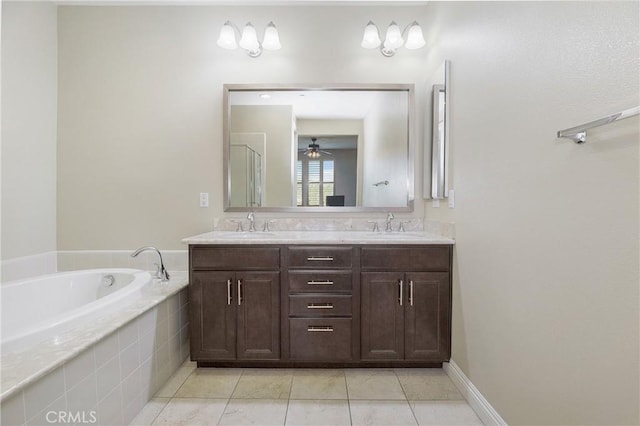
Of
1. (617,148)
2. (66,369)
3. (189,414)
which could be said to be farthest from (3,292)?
(617,148)

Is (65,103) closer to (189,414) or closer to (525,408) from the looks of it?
(189,414)

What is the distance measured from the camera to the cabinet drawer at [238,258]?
1871 millimetres

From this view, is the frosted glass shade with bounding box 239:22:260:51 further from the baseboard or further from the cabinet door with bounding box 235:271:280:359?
the baseboard

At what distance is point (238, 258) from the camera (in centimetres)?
187

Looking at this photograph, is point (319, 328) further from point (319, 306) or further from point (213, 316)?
point (213, 316)

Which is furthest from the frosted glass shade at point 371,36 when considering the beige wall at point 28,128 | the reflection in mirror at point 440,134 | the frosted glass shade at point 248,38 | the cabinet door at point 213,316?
the beige wall at point 28,128

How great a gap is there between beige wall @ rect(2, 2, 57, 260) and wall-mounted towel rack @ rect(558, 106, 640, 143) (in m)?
2.96

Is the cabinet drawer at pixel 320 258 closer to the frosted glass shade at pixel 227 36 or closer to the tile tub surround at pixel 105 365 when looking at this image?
the tile tub surround at pixel 105 365

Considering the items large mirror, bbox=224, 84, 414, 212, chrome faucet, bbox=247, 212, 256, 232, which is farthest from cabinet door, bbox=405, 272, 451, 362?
chrome faucet, bbox=247, 212, 256, 232

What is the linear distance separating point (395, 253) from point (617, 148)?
1.18 m

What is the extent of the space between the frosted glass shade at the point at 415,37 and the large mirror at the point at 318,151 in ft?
1.06

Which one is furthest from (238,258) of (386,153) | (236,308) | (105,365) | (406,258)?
(386,153)

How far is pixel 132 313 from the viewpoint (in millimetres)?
1514

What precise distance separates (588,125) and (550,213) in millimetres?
331
